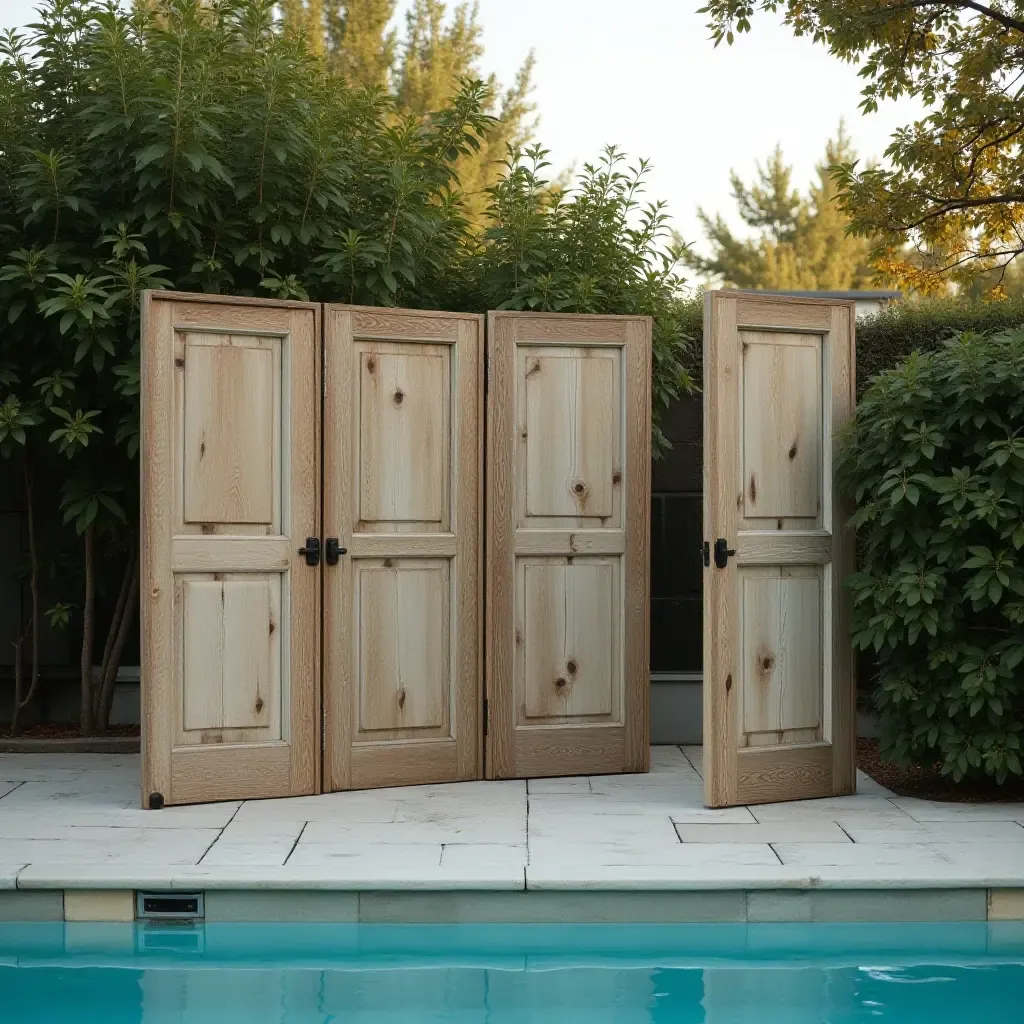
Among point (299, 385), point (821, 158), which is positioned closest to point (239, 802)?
point (299, 385)

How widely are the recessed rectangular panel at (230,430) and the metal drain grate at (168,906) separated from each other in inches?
64.3

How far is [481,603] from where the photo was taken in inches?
227

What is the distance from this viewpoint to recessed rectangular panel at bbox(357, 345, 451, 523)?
558 centimetres

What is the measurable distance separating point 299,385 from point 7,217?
5.78 feet

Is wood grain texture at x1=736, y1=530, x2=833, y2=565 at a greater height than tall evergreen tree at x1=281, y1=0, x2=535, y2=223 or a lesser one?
lesser

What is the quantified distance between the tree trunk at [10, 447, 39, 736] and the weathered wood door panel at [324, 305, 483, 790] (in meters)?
1.80

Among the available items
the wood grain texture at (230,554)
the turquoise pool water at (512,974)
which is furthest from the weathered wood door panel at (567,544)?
the turquoise pool water at (512,974)

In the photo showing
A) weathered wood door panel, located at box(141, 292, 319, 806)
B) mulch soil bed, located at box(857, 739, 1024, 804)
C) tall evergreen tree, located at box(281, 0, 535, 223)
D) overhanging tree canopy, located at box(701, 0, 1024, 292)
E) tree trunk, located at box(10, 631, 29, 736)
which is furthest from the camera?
tall evergreen tree, located at box(281, 0, 535, 223)

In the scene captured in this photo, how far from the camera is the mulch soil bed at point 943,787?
5.37 meters

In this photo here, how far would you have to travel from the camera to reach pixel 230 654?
5332mm

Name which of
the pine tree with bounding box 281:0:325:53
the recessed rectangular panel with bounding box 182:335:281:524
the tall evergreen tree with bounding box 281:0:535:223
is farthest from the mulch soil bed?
the pine tree with bounding box 281:0:325:53

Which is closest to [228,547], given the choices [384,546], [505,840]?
[384,546]

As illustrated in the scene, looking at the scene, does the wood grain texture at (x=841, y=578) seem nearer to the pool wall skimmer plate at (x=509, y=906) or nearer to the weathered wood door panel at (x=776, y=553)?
the weathered wood door panel at (x=776, y=553)

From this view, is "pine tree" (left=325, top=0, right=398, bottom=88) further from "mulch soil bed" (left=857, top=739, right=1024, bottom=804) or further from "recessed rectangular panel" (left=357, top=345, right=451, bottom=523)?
"mulch soil bed" (left=857, top=739, right=1024, bottom=804)
